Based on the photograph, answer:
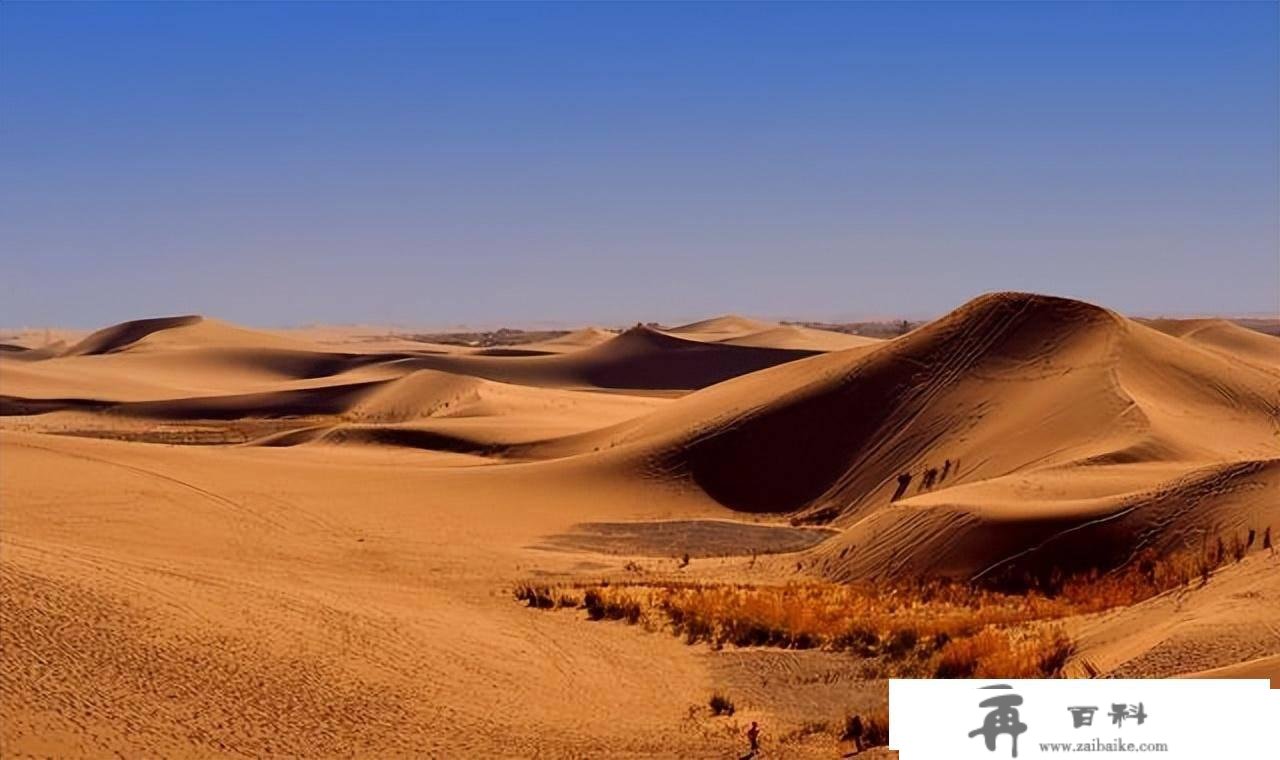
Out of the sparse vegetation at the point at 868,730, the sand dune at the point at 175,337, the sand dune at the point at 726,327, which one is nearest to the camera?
the sparse vegetation at the point at 868,730

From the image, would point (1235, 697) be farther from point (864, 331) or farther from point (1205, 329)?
point (864, 331)

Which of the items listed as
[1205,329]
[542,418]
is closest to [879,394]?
[542,418]

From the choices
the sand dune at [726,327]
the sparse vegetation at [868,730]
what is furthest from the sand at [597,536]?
the sand dune at [726,327]

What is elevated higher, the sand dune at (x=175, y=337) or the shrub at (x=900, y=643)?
the sand dune at (x=175, y=337)

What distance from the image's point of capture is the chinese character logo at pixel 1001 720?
364 inches

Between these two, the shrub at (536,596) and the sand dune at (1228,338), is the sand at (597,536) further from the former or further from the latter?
the sand dune at (1228,338)

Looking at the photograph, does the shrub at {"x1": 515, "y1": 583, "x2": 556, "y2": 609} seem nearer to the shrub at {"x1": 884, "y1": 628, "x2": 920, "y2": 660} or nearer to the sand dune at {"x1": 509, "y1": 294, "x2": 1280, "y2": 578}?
the sand dune at {"x1": 509, "y1": 294, "x2": 1280, "y2": 578}

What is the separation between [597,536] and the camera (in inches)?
1080

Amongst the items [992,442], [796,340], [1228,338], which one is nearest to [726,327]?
[796,340]

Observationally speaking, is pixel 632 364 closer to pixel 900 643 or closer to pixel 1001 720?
pixel 900 643

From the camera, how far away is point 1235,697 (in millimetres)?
9031

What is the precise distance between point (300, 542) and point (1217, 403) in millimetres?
19436

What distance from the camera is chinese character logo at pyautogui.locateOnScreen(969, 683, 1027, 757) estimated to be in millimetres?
9250

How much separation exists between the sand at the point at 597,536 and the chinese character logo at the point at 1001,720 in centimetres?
257
